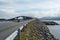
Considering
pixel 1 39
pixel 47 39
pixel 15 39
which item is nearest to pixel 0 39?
pixel 1 39

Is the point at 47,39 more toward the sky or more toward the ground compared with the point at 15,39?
more toward the ground

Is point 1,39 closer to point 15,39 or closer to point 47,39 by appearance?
point 15,39

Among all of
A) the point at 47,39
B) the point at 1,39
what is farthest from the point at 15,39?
the point at 47,39

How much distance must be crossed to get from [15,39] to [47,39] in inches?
641

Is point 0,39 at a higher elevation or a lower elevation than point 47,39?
higher

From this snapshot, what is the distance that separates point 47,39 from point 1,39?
17378 millimetres

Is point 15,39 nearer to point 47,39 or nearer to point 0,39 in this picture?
point 0,39

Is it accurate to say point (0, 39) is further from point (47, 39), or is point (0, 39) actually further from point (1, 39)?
point (47, 39)

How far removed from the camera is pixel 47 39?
105 feet

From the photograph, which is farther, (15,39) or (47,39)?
(47,39)

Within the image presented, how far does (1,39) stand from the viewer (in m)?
15.6

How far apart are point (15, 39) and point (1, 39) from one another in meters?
1.35

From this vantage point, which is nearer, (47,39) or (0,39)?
(0,39)

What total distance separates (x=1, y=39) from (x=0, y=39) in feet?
0.29
